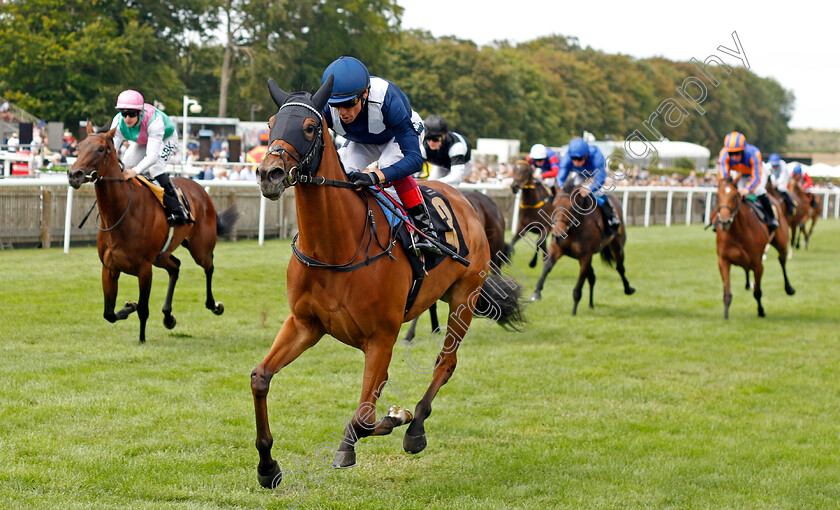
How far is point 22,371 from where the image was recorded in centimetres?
632

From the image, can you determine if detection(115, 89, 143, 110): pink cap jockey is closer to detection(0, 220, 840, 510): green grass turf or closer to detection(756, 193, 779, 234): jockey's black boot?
detection(0, 220, 840, 510): green grass turf

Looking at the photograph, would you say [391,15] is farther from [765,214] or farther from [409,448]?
[409,448]

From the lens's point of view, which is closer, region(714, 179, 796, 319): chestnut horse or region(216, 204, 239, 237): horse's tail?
region(216, 204, 239, 237): horse's tail

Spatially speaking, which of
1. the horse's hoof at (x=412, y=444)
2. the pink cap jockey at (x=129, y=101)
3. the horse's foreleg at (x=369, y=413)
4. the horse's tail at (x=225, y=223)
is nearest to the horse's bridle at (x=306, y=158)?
the horse's foreleg at (x=369, y=413)

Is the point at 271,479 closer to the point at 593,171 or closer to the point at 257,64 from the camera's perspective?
the point at 593,171

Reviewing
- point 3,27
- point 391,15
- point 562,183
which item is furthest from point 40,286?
point 391,15

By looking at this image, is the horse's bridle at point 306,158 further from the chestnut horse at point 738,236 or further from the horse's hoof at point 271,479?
the chestnut horse at point 738,236

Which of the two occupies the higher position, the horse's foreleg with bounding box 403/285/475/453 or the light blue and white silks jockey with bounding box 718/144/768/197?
the light blue and white silks jockey with bounding box 718/144/768/197

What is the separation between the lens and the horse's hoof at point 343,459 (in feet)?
13.8

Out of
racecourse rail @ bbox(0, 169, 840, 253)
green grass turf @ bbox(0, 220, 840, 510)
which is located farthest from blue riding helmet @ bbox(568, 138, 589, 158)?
racecourse rail @ bbox(0, 169, 840, 253)

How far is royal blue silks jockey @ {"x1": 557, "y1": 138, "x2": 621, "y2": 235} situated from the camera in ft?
35.9

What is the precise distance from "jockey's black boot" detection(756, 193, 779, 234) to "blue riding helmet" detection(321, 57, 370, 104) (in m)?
8.03

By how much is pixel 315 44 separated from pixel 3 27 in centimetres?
1406

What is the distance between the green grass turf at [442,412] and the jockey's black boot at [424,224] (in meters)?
1.09
